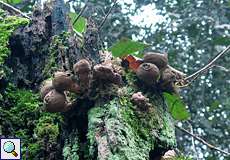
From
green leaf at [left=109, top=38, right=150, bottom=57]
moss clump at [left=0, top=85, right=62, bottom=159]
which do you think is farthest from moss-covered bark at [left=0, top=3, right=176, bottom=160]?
green leaf at [left=109, top=38, right=150, bottom=57]

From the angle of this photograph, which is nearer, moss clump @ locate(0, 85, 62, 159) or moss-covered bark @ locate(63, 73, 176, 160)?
moss-covered bark @ locate(63, 73, 176, 160)

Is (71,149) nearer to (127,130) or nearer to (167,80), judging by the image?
(127,130)

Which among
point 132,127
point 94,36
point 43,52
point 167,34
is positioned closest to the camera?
point 132,127

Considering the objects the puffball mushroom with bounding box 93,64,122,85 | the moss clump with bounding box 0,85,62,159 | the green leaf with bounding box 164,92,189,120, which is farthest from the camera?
the green leaf with bounding box 164,92,189,120

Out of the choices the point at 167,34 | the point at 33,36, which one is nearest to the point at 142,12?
the point at 167,34

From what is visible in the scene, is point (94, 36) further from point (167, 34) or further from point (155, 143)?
point (167, 34)

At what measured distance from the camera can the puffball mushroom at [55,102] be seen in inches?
60.4

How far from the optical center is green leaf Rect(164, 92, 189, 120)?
213 cm

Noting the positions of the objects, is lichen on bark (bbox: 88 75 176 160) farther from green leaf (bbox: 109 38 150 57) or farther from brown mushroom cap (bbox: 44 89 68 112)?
green leaf (bbox: 109 38 150 57)

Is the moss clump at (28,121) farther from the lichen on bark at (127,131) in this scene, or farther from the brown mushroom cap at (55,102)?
the lichen on bark at (127,131)

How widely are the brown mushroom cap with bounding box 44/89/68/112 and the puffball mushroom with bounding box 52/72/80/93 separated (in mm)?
23

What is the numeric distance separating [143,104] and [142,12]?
12.5 feet

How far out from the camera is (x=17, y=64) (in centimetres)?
203

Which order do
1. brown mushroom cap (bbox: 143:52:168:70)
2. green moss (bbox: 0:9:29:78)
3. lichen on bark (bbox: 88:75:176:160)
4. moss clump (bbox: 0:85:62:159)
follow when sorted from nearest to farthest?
lichen on bark (bbox: 88:75:176:160)
moss clump (bbox: 0:85:62:159)
brown mushroom cap (bbox: 143:52:168:70)
green moss (bbox: 0:9:29:78)
